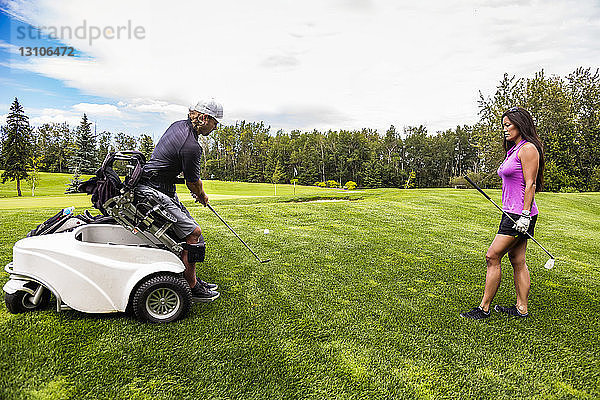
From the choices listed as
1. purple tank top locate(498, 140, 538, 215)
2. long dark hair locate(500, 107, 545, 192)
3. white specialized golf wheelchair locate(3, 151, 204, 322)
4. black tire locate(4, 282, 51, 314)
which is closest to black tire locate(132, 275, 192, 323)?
white specialized golf wheelchair locate(3, 151, 204, 322)

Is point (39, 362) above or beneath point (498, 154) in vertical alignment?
beneath

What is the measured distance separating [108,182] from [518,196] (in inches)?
134

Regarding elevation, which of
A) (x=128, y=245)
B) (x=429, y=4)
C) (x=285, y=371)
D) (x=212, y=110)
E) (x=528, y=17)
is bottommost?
→ (x=285, y=371)

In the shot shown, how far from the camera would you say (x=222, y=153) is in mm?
59750

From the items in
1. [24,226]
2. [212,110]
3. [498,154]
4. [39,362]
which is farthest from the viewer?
[498,154]

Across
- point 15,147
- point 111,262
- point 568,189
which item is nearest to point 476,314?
point 111,262

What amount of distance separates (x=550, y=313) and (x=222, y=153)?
58.6 meters

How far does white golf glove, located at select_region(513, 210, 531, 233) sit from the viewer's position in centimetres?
309

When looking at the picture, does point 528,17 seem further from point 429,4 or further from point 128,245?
point 128,245

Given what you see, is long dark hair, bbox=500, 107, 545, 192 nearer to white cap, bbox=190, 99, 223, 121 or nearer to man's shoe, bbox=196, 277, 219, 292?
white cap, bbox=190, 99, 223, 121

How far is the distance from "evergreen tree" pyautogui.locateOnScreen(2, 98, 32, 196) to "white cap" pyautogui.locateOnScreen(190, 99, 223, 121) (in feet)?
87.6

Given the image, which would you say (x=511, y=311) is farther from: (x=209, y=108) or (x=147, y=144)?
(x=147, y=144)

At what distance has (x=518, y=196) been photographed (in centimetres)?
325

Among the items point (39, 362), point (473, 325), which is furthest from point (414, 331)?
point (39, 362)
